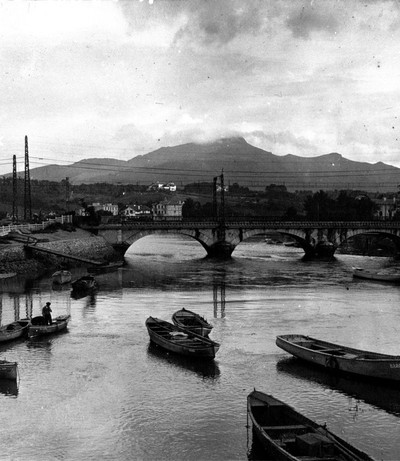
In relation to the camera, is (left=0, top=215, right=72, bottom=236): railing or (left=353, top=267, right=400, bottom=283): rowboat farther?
(left=0, top=215, right=72, bottom=236): railing

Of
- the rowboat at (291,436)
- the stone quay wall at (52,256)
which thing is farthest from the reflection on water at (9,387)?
the stone quay wall at (52,256)

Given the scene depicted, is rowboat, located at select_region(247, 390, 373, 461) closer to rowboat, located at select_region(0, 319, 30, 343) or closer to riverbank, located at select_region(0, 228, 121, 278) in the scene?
rowboat, located at select_region(0, 319, 30, 343)

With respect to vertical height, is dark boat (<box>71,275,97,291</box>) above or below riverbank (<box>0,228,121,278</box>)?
below

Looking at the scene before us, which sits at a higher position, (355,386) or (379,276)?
(379,276)

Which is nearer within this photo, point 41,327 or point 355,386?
point 355,386

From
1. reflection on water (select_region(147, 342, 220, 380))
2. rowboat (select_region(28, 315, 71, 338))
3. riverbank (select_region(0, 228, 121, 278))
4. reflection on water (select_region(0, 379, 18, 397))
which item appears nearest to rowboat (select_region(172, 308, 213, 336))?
reflection on water (select_region(147, 342, 220, 380))

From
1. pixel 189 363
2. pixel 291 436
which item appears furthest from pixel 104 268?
pixel 291 436

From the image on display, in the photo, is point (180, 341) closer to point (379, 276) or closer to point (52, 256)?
point (379, 276)
